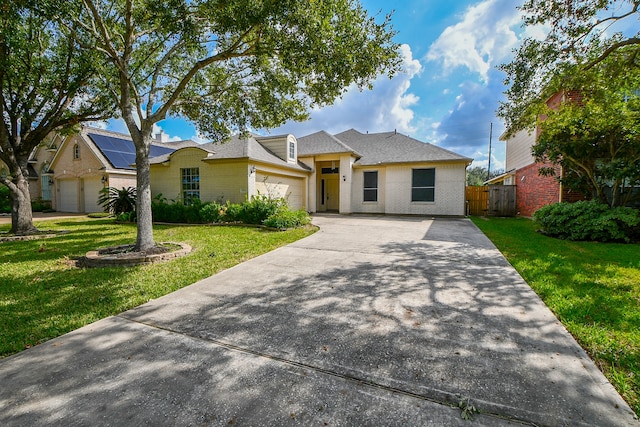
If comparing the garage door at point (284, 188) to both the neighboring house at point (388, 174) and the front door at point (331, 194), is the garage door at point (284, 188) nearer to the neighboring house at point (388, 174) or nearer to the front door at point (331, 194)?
the neighboring house at point (388, 174)

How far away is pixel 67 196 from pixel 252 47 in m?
22.6

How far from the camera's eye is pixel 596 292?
13.7 feet

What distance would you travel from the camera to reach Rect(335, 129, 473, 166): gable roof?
15766 mm

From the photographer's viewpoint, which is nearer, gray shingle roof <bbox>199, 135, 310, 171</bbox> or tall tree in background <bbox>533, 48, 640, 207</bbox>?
tall tree in background <bbox>533, 48, 640, 207</bbox>

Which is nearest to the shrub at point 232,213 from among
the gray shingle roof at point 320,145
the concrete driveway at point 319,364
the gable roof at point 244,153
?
the gable roof at point 244,153

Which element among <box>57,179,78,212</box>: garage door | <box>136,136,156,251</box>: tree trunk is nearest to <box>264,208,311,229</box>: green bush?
<box>136,136,156,251</box>: tree trunk

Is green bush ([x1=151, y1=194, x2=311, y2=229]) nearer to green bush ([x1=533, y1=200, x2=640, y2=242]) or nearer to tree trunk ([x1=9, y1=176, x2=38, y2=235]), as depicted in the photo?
tree trunk ([x1=9, y1=176, x2=38, y2=235])

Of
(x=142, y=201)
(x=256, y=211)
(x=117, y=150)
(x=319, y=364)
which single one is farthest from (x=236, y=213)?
(x=117, y=150)

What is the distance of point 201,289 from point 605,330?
5156 millimetres

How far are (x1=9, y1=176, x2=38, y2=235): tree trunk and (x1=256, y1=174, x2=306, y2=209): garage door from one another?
8046 mm

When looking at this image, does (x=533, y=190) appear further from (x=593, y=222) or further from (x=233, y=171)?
(x=233, y=171)

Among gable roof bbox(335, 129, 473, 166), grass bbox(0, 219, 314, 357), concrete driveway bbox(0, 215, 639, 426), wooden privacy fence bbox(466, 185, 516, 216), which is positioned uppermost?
gable roof bbox(335, 129, 473, 166)

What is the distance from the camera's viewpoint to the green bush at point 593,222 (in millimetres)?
8164

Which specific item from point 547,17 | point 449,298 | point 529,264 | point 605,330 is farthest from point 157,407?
point 547,17
